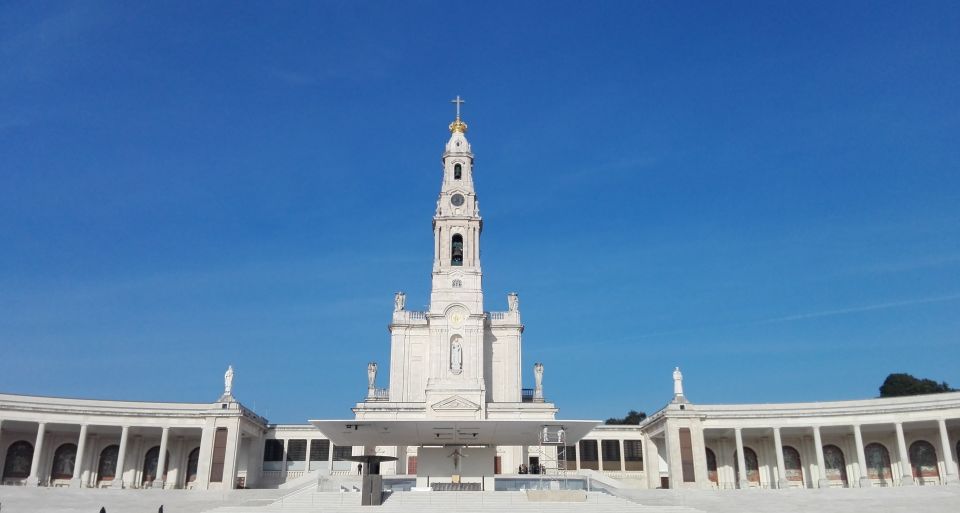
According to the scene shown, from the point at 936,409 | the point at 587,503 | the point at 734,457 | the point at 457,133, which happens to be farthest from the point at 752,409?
the point at 457,133

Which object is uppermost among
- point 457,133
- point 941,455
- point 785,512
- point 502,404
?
point 457,133

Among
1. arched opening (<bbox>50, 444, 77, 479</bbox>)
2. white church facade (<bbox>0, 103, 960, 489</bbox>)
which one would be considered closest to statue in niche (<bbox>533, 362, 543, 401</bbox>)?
white church facade (<bbox>0, 103, 960, 489</bbox>)

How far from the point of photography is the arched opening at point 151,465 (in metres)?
59.9

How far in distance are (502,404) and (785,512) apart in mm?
24932

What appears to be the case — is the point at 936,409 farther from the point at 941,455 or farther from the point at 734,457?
the point at 734,457

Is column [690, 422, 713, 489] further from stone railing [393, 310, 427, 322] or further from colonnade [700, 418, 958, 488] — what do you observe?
stone railing [393, 310, 427, 322]

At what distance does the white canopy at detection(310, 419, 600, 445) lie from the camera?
38844 millimetres

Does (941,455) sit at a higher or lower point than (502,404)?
lower

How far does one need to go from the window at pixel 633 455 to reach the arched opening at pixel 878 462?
1769 cm

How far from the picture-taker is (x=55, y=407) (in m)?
54.1

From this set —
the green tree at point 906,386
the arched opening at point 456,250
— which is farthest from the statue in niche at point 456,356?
the green tree at point 906,386

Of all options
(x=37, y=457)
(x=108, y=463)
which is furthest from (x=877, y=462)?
(x=37, y=457)

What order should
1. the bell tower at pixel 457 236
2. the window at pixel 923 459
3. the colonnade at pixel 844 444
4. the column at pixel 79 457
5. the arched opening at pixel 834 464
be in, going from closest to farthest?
the column at pixel 79 457 → the colonnade at pixel 844 444 → the window at pixel 923 459 → the arched opening at pixel 834 464 → the bell tower at pixel 457 236

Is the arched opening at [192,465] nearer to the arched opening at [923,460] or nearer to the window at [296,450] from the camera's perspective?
the window at [296,450]
